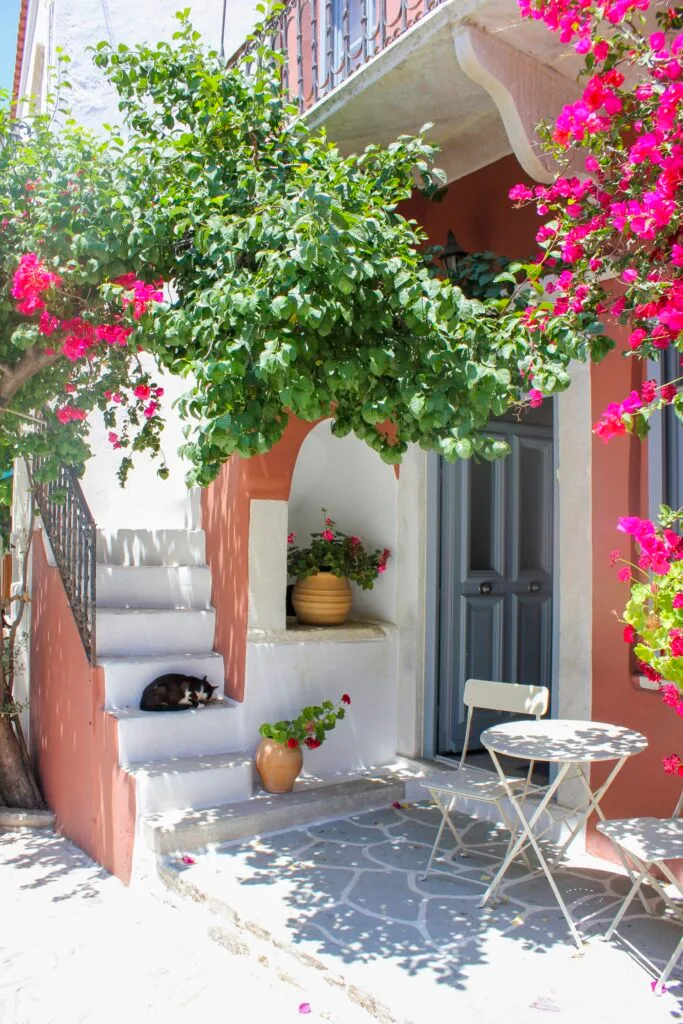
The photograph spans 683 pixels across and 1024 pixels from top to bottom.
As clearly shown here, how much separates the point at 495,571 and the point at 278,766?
7.50 ft

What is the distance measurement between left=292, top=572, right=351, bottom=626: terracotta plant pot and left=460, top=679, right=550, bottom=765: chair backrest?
1753mm

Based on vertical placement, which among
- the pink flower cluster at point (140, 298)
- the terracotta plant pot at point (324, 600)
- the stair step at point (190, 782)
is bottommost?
the stair step at point (190, 782)

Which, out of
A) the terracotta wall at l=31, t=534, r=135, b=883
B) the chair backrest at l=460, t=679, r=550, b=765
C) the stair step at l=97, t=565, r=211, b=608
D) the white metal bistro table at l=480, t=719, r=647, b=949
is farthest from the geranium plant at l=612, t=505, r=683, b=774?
the stair step at l=97, t=565, r=211, b=608

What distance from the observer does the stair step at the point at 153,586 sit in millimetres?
6324

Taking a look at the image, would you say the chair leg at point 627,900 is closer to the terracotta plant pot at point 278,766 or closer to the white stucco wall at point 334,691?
the terracotta plant pot at point 278,766

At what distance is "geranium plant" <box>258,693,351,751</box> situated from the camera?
17.9 feet

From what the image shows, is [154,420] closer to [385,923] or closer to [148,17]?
[385,923]

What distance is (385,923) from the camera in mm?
3807

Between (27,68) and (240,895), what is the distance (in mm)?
12449

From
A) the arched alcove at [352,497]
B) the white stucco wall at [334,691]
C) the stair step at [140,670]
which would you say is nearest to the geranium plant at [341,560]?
the arched alcove at [352,497]

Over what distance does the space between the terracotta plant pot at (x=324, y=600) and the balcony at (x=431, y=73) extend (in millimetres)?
3072

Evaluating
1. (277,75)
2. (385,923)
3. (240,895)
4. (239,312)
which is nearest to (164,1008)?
(240,895)

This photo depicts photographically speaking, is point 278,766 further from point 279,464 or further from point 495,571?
point 495,571

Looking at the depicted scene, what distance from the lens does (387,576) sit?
6551 mm
